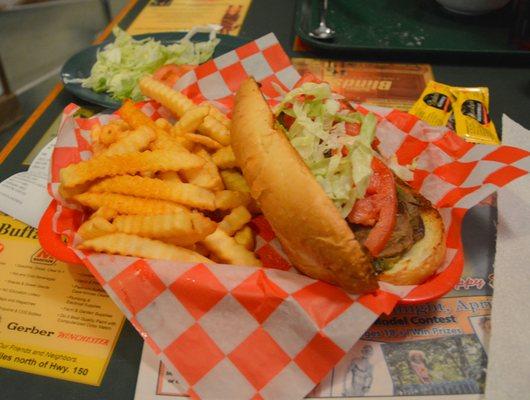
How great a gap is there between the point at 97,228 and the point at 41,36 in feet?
14.2

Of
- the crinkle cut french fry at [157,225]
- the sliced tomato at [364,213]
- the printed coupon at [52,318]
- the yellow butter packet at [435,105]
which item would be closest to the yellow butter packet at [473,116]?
the yellow butter packet at [435,105]

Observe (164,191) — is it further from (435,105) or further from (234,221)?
(435,105)

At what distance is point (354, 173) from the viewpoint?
Result: 1323mm

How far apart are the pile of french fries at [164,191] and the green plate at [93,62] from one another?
1.97 feet

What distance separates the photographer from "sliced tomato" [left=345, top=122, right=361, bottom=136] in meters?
1.53

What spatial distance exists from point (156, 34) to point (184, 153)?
5.08 feet

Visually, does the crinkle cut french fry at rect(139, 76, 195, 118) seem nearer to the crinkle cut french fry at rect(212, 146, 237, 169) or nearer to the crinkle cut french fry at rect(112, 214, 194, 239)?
the crinkle cut french fry at rect(212, 146, 237, 169)

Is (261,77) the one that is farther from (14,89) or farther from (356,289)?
(14,89)

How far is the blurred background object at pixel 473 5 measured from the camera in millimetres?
2699

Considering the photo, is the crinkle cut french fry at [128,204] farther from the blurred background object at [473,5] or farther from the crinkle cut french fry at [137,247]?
the blurred background object at [473,5]

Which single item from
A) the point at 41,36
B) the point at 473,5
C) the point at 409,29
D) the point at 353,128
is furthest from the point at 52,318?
the point at 41,36

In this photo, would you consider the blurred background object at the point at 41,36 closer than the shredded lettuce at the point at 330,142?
No

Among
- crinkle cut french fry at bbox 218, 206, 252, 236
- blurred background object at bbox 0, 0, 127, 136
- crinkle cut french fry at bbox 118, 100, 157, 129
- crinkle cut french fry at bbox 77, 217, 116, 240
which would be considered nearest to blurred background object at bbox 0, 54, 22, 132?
blurred background object at bbox 0, 0, 127, 136

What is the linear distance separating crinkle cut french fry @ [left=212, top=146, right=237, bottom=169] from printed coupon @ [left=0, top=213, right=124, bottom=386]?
0.55 metres
